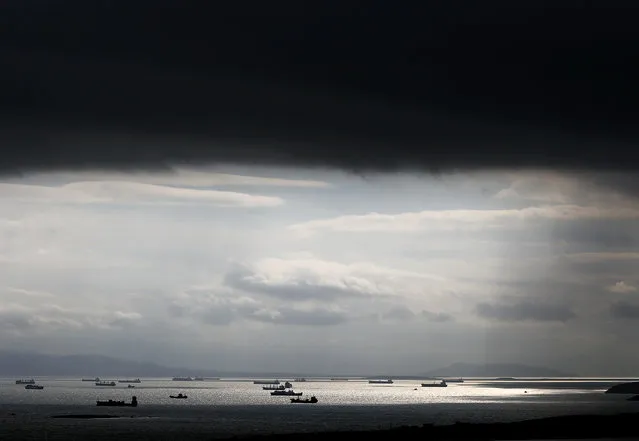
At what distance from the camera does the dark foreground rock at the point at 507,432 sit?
113681 millimetres

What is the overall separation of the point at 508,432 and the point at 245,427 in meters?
55.0

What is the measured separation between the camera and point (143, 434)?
146125mm

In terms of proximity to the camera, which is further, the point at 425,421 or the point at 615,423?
the point at 425,421

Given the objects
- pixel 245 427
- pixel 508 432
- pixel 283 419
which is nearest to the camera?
pixel 508 432

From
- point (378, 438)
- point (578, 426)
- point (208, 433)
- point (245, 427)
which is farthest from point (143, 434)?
point (578, 426)

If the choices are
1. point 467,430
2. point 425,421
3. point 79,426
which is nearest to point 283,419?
point 425,421

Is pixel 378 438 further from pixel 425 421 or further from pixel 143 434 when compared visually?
pixel 425 421

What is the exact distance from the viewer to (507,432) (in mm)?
122188

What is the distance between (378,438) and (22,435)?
58251 millimetres

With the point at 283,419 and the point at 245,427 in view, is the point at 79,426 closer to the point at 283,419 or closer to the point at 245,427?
the point at 245,427

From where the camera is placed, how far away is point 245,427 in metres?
165

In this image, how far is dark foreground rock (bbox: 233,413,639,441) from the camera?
373 feet

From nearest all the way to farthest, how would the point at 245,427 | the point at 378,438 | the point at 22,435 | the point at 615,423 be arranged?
1. the point at 378,438
2. the point at 615,423
3. the point at 22,435
4. the point at 245,427

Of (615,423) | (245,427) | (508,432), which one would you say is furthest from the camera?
(245,427)
